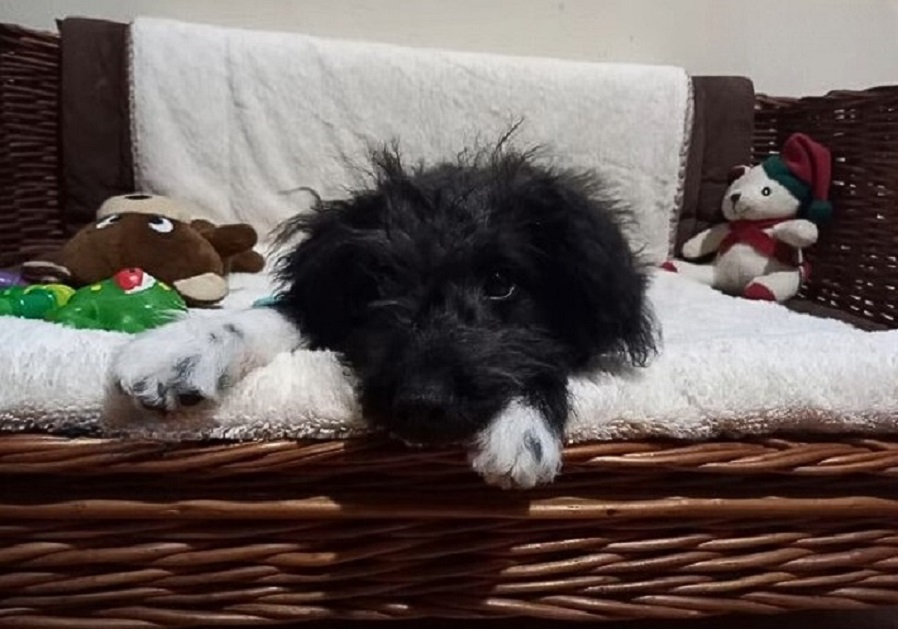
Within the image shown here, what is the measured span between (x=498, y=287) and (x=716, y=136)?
1.14m

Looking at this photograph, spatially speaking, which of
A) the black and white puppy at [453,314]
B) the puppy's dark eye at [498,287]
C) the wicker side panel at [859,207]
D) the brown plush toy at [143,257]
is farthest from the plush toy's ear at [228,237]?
the wicker side panel at [859,207]

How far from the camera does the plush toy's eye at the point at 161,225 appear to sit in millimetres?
1639

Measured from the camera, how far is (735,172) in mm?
2102

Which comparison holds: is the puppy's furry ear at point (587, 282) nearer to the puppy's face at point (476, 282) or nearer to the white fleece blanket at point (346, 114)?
the puppy's face at point (476, 282)

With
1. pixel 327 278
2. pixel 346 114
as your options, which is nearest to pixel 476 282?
pixel 327 278

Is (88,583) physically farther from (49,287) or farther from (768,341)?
(768,341)

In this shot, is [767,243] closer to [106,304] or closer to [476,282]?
[476,282]

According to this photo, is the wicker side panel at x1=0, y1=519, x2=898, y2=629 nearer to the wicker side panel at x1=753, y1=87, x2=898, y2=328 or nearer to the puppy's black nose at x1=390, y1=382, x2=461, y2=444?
the puppy's black nose at x1=390, y1=382, x2=461, y2=444

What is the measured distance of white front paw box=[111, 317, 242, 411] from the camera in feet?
3.21

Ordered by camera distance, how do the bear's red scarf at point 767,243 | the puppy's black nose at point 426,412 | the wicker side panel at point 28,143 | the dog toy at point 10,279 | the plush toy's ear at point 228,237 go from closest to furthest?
1. the puppy's black nose at point 426,412
2. the dog toy at point 10,279
3. the plush toy's ear at point 228,237
4. the wicker side panel at point 28,143
5. the bear's red scarf at point 767,243

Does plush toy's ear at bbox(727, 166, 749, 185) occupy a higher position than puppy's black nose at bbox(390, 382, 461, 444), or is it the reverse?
plush toy's ear at bbox(727, 166, 749, 185)

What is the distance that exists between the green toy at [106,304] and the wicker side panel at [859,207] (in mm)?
1161

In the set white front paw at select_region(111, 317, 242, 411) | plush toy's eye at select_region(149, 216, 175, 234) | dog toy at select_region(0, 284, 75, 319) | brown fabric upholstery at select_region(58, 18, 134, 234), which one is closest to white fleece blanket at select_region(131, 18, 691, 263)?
brown fabric upholstery at select_region(58, 18, 134, 234)

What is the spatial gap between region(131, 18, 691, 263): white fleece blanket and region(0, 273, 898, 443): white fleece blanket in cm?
82
